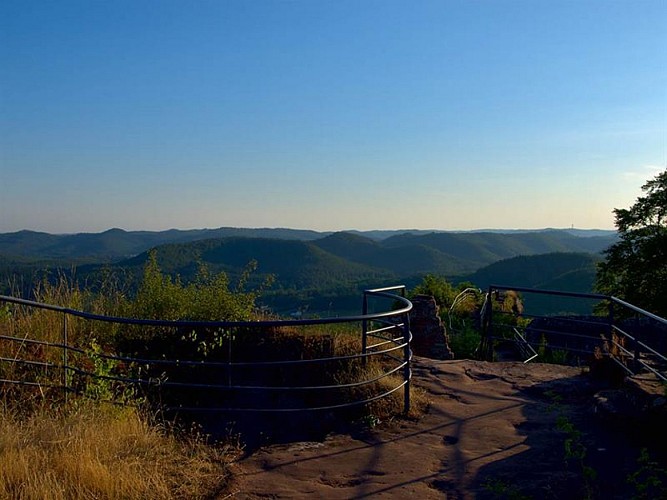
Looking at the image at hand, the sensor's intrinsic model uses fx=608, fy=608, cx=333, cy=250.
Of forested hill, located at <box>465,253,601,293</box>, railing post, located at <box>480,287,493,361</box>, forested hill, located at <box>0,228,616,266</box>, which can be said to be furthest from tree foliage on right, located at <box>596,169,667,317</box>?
forested hill, located at <box>0,228,616,266</box>

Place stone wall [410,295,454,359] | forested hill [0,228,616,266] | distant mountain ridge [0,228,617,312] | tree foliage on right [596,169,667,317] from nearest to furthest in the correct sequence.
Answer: stone wall [410,295,454,359] < tree foliage on right [596,169,667,317] < distant mountain ridge [0,228,617,312] < forested hill [0,228,616,266]

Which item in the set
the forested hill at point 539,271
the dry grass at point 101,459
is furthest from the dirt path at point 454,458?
the forested hill at point 539,271

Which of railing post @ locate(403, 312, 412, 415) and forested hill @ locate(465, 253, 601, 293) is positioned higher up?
railing post @ locate(403, 312, 412, 415)

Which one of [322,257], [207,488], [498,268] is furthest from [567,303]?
[322,257]

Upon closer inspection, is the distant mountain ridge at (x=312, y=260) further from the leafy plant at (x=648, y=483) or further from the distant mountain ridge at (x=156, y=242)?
the leafy plant at (x=648, y=483)

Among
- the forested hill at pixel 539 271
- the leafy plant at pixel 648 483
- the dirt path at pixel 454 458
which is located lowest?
the forested hill at pixel 539 271

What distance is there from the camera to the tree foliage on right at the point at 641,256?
22.8 meters

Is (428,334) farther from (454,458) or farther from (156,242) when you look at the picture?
(156,242)

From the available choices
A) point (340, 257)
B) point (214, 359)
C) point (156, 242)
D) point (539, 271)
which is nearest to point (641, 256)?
point (214, 359)

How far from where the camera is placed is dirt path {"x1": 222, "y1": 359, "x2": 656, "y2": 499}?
4.87 metres

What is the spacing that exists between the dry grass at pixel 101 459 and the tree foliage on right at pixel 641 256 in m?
20.9

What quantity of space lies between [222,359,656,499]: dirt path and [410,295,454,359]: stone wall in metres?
3.67

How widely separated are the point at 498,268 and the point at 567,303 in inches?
1328

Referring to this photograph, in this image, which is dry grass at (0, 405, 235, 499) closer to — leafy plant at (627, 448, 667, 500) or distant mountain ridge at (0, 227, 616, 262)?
leafy plant at (627, 448, 667, 500)
